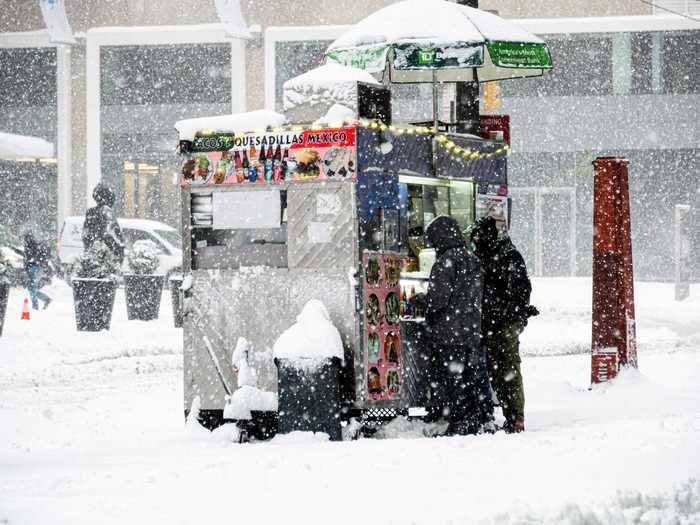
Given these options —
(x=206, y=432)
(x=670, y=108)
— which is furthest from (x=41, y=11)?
(x=206, y=432)

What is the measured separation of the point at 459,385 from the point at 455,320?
0.48 metres

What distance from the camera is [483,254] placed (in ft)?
31.1

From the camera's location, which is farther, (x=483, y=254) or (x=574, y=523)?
(x=483, y=254)

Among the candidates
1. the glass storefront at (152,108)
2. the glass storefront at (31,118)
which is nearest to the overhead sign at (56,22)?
the glass storefront at (152,108)

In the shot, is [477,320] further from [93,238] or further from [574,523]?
[93,238]

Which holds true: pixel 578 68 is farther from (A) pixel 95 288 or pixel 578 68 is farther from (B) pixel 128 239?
(A) pixel 95 288

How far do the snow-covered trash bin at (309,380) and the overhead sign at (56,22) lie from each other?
2755 cm

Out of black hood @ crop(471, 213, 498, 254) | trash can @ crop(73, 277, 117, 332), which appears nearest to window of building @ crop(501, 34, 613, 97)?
trash can @ crop(73, 277, 117, 332)

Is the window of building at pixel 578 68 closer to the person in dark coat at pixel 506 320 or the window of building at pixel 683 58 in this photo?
the window of building at pixel 683 58

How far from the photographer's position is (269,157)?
914cm

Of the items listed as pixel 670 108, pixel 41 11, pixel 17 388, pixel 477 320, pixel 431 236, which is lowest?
pixel 17 388

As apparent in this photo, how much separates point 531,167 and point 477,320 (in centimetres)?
2640

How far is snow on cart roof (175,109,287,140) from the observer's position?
30.2ft

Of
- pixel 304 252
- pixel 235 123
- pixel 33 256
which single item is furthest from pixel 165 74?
pixel 304 252
